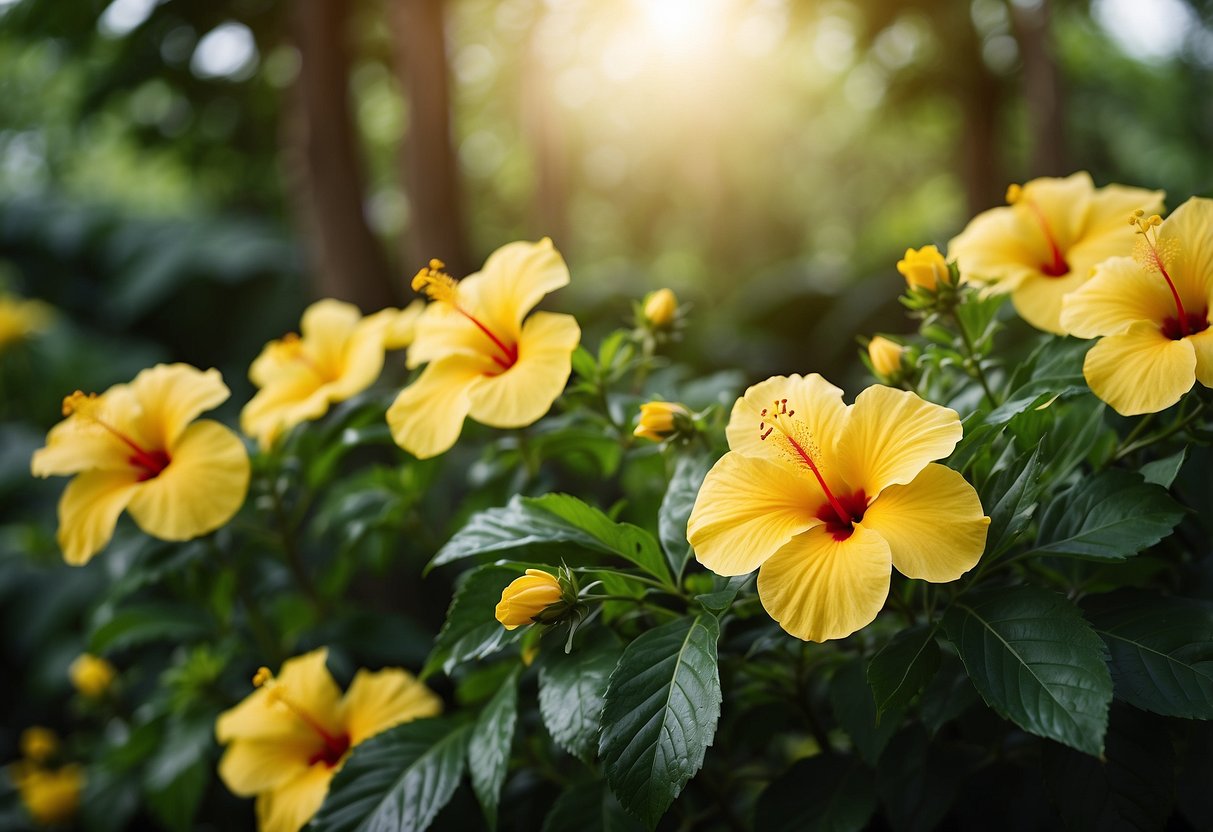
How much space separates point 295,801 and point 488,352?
592mm

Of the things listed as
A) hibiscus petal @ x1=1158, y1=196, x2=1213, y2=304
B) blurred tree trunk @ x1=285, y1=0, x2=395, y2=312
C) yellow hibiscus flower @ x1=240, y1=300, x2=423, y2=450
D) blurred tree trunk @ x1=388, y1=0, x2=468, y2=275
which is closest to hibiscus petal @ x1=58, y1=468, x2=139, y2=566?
yellow hibiscus flower @ x1=240, y1=300, x2=423, y2=450

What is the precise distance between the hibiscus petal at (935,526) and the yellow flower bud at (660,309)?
44 centimetres

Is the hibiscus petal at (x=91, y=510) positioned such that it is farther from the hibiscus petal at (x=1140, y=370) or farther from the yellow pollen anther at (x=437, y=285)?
the hibiscus petal at (x=1140, y=370)

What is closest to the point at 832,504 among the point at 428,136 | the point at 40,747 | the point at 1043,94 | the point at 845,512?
the point at 845,512

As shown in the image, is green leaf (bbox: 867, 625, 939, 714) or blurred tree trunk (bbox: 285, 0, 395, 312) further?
blurred tree trunk (bbox: 285, 0, 395, 312)

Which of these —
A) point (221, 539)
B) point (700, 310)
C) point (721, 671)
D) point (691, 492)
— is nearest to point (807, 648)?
point (721, 671)

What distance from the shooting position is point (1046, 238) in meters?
1.10

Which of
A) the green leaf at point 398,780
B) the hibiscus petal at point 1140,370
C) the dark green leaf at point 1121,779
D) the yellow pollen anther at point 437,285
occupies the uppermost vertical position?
the yellow pollen anther at point 437,285

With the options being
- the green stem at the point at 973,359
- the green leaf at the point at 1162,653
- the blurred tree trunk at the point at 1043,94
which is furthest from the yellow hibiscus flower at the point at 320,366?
the blurred tree trunk at the point at 1043,94

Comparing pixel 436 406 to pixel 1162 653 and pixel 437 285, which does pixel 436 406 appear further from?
pixel 1162 653

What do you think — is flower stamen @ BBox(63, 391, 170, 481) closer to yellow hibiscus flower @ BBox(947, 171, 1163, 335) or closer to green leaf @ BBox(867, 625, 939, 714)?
green leaf @ BBox(867, 625, 939, 714)

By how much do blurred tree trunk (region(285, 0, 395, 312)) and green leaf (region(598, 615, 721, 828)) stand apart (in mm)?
2581

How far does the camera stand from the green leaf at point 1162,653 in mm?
787

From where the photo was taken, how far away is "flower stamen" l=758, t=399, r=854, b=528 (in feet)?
2.84
